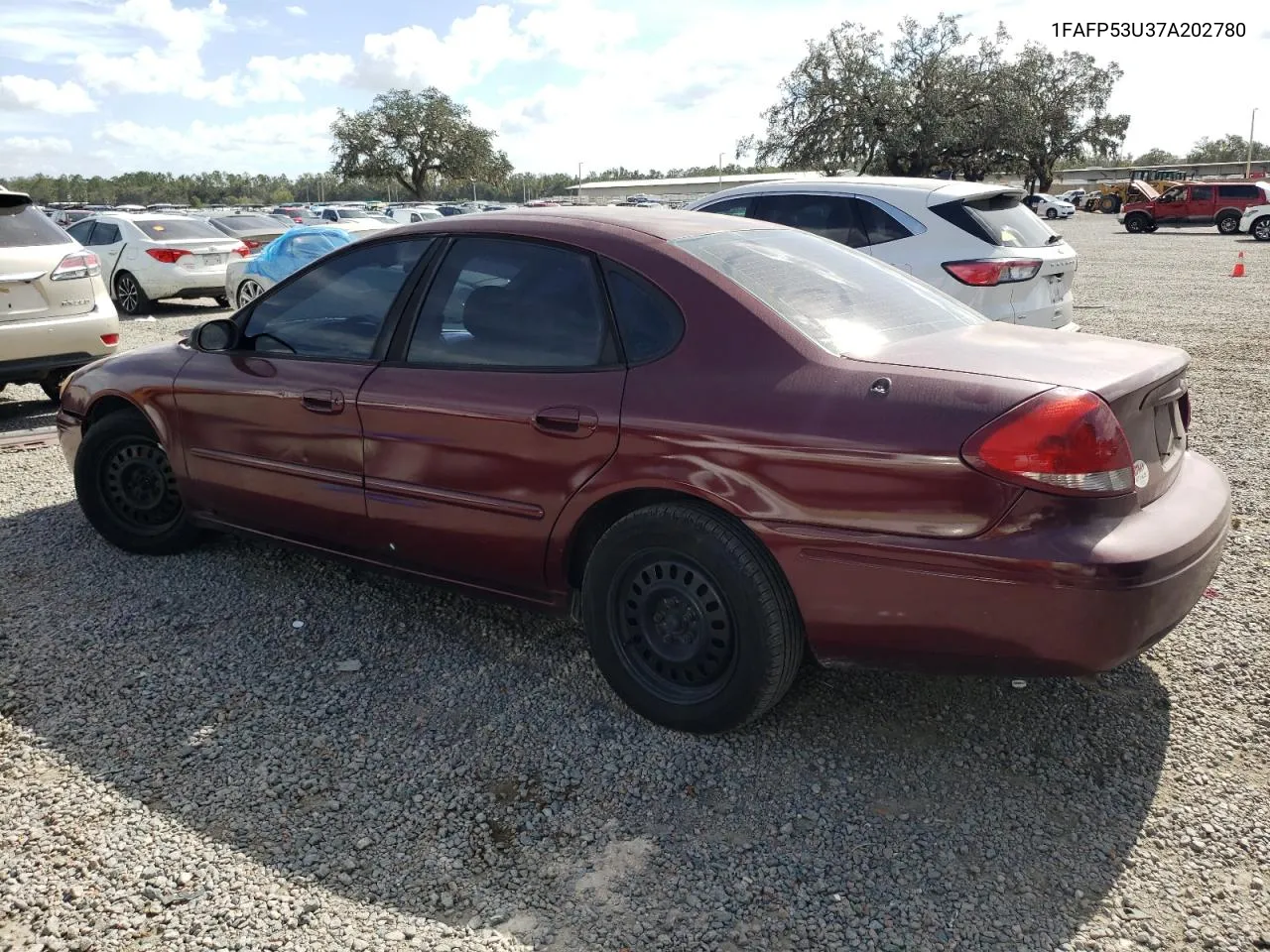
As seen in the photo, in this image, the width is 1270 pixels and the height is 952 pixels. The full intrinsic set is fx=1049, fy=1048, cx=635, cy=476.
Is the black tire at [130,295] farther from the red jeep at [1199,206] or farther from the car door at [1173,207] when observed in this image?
the car door at [1173,207]

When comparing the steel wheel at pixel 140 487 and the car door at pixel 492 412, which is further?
the steel wheel at pixel 140 487

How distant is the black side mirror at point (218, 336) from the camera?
4.23m

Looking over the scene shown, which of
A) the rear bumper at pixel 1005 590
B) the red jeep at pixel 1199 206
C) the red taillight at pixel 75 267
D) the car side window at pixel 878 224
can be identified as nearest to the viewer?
the rear bumper at pixel 1005 590

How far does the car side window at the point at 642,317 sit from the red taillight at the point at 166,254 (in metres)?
12.8

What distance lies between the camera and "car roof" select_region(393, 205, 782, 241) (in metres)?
3.53

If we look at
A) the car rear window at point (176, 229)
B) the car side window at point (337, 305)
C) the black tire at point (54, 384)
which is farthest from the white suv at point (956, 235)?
the car rear window at point (176, 229)

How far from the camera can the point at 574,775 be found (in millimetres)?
3053

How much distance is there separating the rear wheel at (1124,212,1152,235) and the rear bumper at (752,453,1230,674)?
131ft

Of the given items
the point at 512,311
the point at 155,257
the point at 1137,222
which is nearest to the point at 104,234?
the point at 155,257

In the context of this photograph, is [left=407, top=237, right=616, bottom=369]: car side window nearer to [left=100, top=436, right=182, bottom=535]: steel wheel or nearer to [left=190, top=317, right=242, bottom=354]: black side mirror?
[left=190, top=317, right=242, bottom=354]: black side mirror

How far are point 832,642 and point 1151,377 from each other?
3.86 ft

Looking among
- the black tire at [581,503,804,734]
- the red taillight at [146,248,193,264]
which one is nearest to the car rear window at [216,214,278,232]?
the red taillight at [146,248,193,264]

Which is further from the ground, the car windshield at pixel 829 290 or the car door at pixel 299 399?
the car windshield at pixel 829 290

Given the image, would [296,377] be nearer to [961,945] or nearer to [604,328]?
[604,328]
